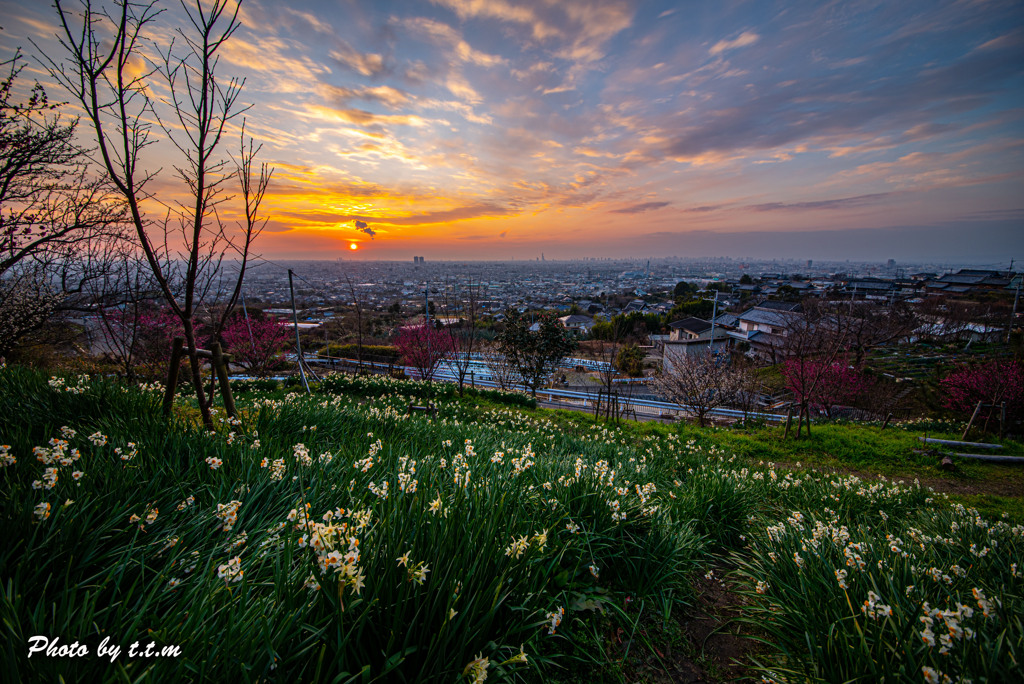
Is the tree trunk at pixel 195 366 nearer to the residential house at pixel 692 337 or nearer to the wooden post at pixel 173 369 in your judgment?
the wooden post at pixel 173 369

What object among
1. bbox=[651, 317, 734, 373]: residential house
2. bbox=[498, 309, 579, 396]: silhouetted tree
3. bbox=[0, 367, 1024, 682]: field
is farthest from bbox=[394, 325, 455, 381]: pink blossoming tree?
bbox=[651, 317, 734, 373]: residential house

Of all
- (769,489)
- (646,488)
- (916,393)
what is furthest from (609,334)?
(646,488)

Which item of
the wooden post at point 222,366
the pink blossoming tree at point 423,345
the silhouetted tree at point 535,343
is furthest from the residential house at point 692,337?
the wooden post at point 222,366

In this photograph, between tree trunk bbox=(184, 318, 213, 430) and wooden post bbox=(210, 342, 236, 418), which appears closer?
tree trunk bbox=(184, 318, 213, 430)

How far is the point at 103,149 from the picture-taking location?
2.84 m

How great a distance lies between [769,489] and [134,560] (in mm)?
6803

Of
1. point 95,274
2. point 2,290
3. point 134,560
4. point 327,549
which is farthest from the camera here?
point 95,274

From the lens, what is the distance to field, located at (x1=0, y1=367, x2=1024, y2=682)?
1.33 m

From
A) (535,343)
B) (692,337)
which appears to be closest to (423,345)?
(535,343)

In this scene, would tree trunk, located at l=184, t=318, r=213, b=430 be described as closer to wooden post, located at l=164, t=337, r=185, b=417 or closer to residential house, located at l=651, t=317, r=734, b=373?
wooden post, located at l=164, t=337, r=185, b=417

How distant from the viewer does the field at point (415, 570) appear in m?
1.33

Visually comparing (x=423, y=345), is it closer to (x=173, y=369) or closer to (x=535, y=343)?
(x=535, y=343)

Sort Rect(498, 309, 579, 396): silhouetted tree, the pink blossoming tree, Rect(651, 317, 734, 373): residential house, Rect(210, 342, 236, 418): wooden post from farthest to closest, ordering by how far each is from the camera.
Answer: Rect(651, 317, 734, 373): residential house < the pink blossoming tree < Rect(498, 309, 579, 396): silhouetted tree < Rect(210, 342, 236, 418): wooden post

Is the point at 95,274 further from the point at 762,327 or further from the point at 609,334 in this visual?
the point at 762,327
